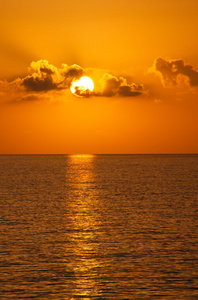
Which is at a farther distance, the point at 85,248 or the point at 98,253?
the point at 85,248

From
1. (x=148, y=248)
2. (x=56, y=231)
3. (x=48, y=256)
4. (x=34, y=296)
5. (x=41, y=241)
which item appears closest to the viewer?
(x=34, y=296)

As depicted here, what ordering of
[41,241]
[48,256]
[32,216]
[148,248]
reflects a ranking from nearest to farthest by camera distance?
[48,256], [148,248], [41,241], [32,216]

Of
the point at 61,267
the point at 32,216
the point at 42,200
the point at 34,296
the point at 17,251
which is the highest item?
the point at 42,200

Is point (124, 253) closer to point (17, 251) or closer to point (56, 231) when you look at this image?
point (17, 251)

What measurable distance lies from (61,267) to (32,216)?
29.0 m

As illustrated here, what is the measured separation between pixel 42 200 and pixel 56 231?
37.6 m

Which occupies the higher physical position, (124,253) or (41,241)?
(41,241)

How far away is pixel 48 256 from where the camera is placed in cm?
4309

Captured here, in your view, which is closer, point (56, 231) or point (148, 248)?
point (148, 248)

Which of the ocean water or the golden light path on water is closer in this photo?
the ocean water

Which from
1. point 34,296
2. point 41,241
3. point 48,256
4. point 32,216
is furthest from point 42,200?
point 34,296

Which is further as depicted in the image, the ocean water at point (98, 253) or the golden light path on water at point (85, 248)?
the golden light path on water at point (85, 248)

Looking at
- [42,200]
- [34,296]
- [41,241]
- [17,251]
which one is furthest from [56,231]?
[42,200]

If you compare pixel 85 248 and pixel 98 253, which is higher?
pixel 85 248
